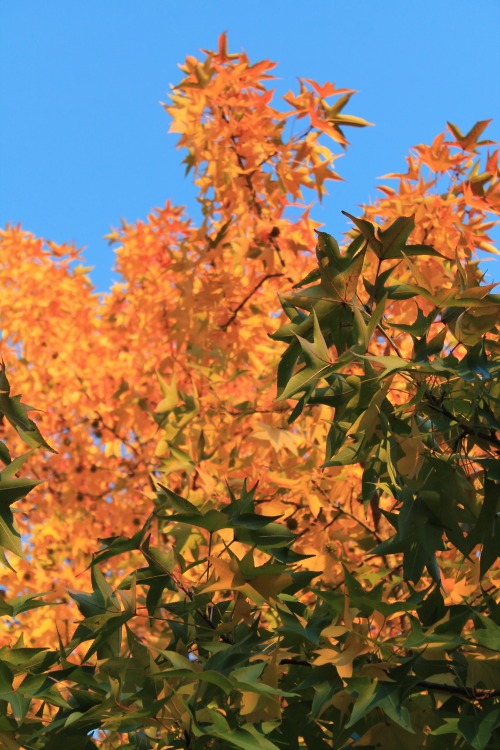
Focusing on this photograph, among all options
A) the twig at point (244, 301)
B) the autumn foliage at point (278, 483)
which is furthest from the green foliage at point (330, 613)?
the twig at point (244, 301)

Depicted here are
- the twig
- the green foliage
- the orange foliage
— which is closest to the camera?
the green foliage

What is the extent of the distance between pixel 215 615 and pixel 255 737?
471mm

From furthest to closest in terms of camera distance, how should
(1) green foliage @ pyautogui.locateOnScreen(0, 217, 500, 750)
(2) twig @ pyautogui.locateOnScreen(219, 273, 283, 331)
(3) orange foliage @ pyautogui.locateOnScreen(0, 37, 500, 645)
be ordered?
(2) twig @ pyautogui.locateOnScreen(219, 273, 283, 331) → (3) orange foliage @ pyautogui.locateOnScreen(0, 37, 500, 645) → (1) green foliage @ pyautogui.locateOnScreen(0, 217, 500, 750)

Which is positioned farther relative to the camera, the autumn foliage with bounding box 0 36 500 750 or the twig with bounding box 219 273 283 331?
the twig with bounding box 219 273 283 331

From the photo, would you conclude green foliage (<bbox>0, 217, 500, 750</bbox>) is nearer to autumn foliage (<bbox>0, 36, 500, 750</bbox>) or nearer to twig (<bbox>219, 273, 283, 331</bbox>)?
autumn foliage (<bbox>0, 36, 500, 750</bbox>)

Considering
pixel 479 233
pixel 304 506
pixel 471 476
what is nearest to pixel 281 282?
pixel 479 233

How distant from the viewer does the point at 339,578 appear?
2.69 meters

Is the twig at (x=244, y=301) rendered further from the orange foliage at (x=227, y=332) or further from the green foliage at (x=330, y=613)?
the green foliage at (x=330, y=613)

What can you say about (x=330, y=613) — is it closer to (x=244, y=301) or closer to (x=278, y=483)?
(x=278, y=483)

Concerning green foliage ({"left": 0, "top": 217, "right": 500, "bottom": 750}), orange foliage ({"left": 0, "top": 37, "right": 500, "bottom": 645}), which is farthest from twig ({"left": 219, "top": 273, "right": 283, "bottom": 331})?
green foliage ({"left": 0, "top": 217, "right": 500, "bottom": 750})

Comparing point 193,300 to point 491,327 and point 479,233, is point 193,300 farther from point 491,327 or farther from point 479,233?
point 491,327

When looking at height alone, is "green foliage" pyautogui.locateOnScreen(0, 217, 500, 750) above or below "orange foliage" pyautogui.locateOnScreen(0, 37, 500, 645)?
below

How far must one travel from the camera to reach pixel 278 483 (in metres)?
2.69

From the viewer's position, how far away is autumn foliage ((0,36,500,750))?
60.7 inches
